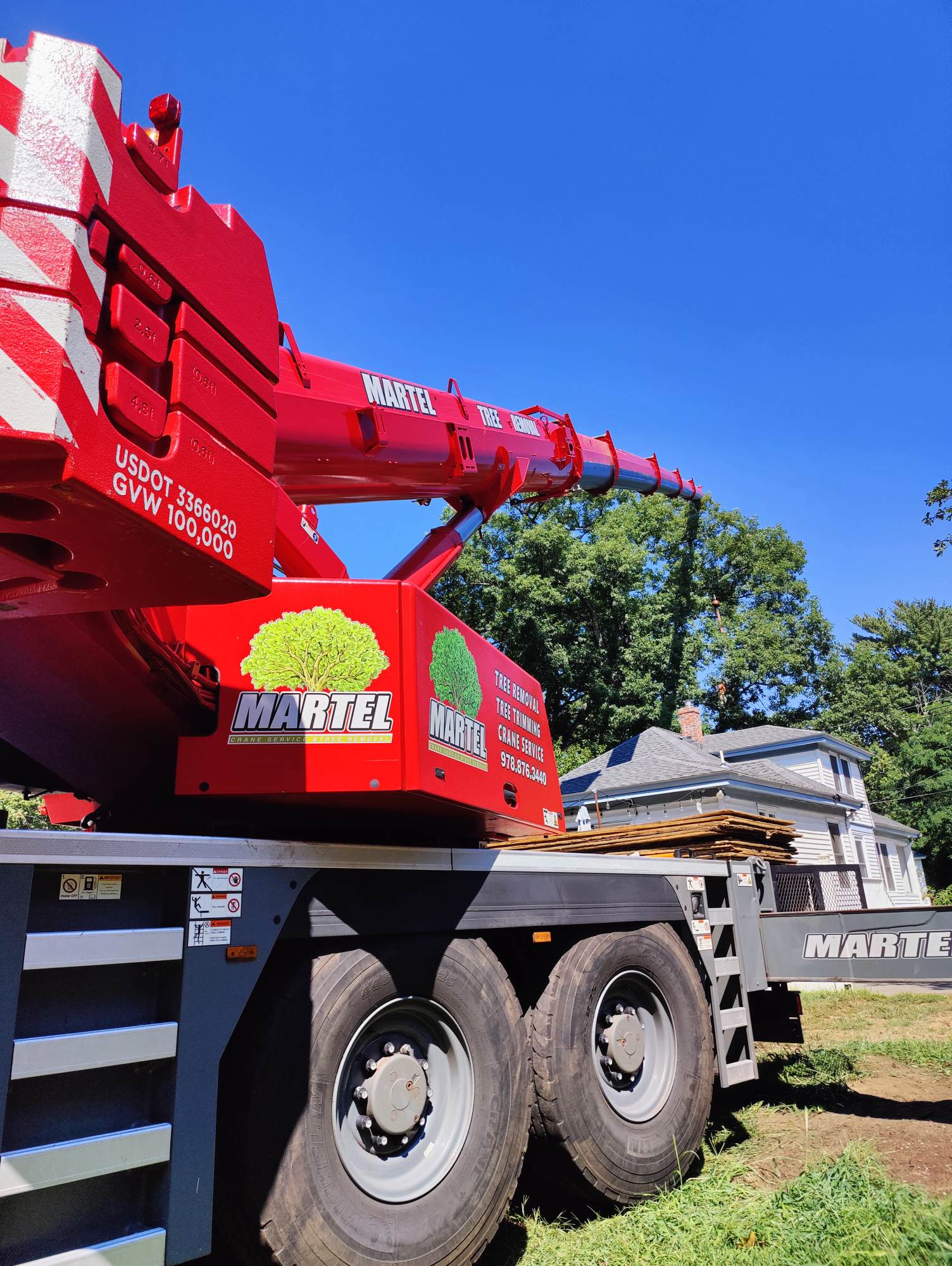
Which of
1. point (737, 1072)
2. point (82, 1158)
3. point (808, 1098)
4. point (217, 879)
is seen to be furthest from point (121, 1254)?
point (808, 1098)

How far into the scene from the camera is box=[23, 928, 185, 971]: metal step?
8.17ft

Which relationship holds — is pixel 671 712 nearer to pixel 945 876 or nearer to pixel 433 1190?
pixel 945 876

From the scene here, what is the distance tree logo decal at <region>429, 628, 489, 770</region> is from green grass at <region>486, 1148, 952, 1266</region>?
2.15 meters

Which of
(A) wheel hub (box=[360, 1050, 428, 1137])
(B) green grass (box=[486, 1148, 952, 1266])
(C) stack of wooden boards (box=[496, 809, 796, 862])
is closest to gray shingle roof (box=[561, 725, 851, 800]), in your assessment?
(C) stack of wooden boards (box=[496, 809, 796, 862])

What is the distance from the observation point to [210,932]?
2.96 meters

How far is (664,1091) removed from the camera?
15.8ft

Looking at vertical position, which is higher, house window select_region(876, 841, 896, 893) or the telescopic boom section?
the telescopic boom section

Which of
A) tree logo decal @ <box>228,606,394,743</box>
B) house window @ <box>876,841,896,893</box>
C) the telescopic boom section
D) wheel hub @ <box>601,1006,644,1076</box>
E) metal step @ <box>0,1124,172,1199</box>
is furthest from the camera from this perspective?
house window @ <box>876,841,896,893</box>

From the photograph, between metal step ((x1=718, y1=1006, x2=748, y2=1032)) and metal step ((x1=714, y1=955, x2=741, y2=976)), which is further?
metal step ((x1=714, y1=955, x2=741, y2=976))

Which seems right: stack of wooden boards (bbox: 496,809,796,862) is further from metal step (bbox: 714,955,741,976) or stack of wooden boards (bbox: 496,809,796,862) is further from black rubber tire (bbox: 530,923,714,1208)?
black rubber tire (bbox: 530,923,714,1208)

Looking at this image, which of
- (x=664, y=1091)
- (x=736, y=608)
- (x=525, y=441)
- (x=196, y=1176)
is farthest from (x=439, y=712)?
(x=736, y=608)

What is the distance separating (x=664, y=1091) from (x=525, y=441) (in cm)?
574

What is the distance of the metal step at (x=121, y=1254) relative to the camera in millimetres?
2363

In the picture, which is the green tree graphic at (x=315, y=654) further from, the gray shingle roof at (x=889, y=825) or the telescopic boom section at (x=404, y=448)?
the gray shingle roof at (x=889, y=825)
